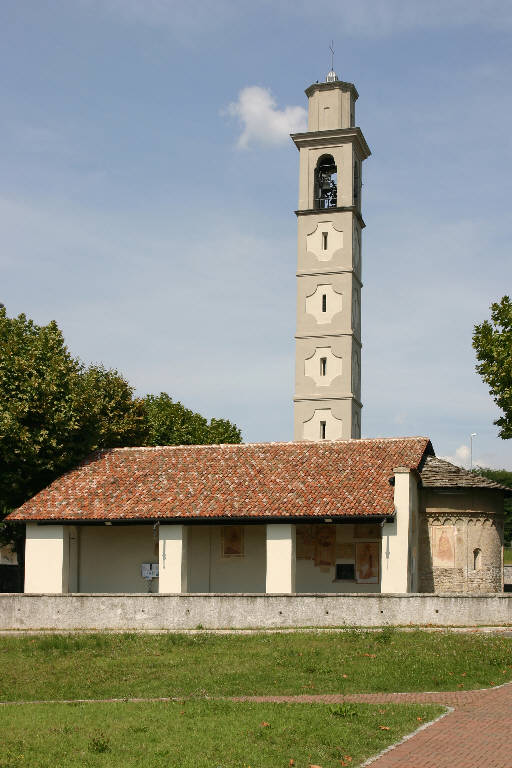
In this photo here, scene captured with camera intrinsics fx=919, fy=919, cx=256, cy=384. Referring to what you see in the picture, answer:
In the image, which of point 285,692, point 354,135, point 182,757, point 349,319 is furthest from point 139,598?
point 354,135

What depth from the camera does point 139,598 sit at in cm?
3091

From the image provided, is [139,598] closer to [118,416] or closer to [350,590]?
[350,590]

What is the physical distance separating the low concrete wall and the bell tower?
26779mm

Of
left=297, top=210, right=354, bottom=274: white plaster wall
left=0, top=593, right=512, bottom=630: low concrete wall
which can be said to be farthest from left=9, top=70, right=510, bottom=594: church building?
left=297, top=210, right=354, bottom=274: white plaster wall

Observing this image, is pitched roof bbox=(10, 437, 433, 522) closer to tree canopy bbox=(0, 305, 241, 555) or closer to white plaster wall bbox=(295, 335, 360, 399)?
tree canopy bbox=(0, 305, 241, 555)

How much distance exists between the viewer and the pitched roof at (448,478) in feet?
123

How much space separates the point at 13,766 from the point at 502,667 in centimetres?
1285

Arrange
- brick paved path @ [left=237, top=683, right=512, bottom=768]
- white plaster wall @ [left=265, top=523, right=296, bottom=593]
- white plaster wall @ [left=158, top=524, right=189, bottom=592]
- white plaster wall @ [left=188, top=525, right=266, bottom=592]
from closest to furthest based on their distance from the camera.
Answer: brick paved path @ [left=237, top=683, right=512, bottom=768], white plaster wall @ [left=265, top=523, right=296, bottom=593], white plaster wall @ [left=158, top=524, right=189, bottom=592], white plaster wall @ [left=188, top=525, right=266, bottom=592]

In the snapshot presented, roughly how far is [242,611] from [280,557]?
5.45 metres

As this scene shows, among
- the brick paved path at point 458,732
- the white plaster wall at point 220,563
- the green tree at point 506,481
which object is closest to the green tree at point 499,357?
the white plaster wall at point 220,563

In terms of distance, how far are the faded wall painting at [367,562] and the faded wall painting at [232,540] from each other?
4.98m

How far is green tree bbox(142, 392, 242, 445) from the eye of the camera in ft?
197

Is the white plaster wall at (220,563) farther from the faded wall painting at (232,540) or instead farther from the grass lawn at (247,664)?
the grass lawn at (247,664)

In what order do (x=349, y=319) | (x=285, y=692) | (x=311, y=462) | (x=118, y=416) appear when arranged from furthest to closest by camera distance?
(x=349, y=319)
(x=118, y=416)
(x=311, y=462)
(x=285, y=692)
